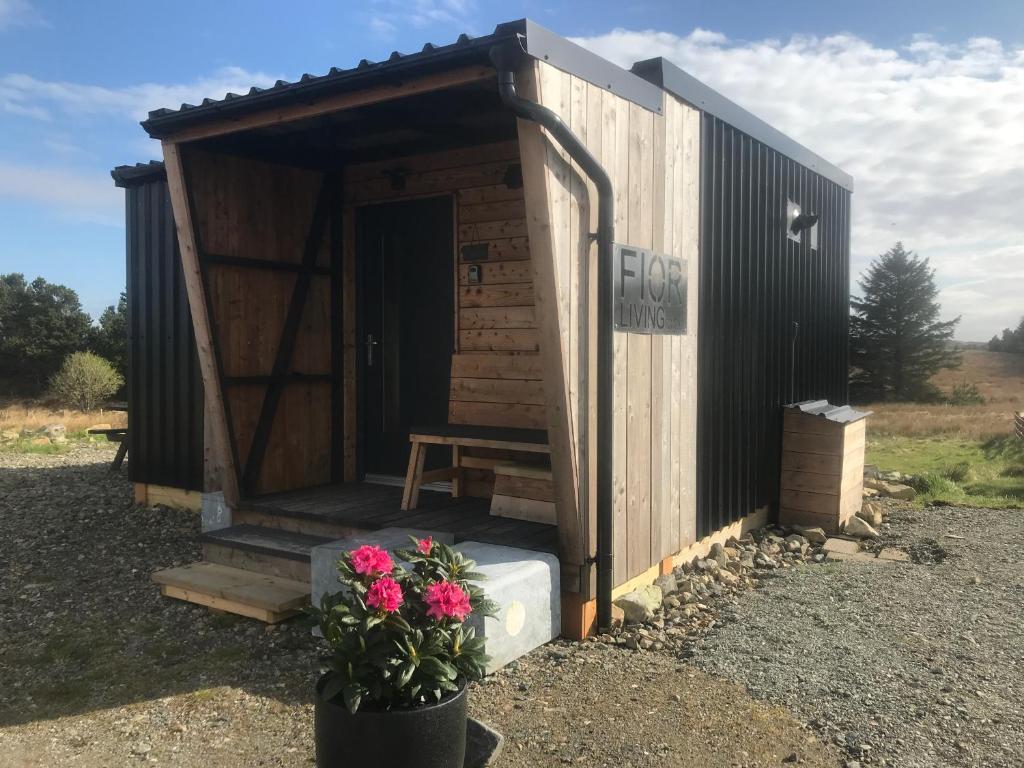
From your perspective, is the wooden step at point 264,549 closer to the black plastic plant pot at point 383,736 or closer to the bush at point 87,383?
the black plastic plant pot at point 383,736

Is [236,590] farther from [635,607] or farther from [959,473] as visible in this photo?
[959,473]

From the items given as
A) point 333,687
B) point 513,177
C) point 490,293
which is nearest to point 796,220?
point 513,177


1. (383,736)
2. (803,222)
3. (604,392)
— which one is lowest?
(383,736)

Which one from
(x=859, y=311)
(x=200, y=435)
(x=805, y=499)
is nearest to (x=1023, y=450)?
(x=805, y=499)

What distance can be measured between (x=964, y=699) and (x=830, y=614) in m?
1.16

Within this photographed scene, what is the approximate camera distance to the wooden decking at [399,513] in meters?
4.61

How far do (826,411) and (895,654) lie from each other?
3.51 metres

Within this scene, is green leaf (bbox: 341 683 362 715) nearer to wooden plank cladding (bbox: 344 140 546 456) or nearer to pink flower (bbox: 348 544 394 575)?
pink flower (bbox: 348 544 394 575)

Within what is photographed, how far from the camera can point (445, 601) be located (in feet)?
8.94

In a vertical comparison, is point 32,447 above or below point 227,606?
below

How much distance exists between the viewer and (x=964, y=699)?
357 centimetres

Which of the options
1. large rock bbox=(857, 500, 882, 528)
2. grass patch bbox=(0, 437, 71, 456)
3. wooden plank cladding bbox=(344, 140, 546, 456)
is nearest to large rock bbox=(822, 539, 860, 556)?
large rock bbox=(857, 500, 882, 528)

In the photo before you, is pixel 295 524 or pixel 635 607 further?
pixel 295 524

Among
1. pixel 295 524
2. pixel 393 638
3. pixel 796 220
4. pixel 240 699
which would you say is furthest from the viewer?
pixel 796 220
